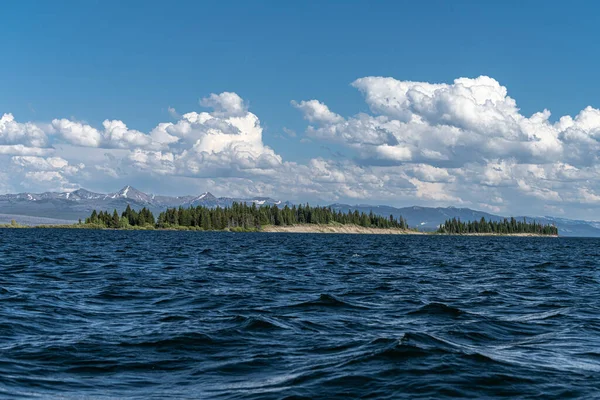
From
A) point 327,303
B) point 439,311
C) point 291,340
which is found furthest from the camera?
point 327,303

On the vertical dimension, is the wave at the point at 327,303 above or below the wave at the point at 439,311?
below

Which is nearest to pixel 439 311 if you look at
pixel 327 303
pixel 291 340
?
pixel 327 303

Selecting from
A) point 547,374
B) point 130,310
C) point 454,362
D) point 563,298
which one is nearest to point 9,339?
point 130,310

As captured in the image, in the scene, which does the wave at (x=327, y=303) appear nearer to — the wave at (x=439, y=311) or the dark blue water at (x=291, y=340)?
the dark blue water at (x=291, y=340)

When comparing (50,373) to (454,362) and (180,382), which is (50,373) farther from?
(454,362)

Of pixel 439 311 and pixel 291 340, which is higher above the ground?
pixel 439 311

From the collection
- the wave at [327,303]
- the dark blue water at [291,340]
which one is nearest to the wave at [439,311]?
the dark blue water at [291,340]

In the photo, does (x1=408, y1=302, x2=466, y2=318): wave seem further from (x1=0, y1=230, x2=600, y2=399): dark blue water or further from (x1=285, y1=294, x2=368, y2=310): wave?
(x1=285, y1=294, x2=368, y2=310): wave

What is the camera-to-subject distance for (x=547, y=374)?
1459cm

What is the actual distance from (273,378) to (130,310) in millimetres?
11780

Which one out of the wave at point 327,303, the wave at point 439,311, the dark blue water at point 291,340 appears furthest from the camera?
the wave at point 327,303

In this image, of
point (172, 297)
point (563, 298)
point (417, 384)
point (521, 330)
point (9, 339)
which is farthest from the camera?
point (563, 298)

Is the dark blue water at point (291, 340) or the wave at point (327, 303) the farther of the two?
the wave at point (327, 303)

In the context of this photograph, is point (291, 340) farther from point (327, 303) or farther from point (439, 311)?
point (439, 311)
